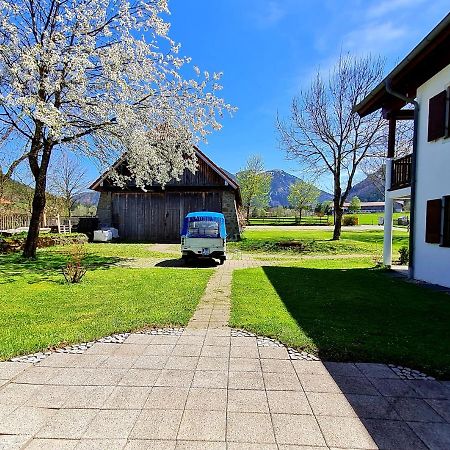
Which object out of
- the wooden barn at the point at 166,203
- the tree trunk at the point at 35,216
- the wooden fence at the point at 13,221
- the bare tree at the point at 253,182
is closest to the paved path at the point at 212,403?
the tree trunk at the point at 35,216

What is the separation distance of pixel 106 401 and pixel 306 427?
1714 mm

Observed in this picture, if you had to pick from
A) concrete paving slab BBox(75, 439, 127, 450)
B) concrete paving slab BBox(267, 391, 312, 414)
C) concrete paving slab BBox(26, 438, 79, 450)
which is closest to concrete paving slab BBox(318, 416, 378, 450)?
concrete paving slab BBox(267, 391, 312, 414)

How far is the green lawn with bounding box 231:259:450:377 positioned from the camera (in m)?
4.36

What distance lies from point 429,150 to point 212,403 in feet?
31.2

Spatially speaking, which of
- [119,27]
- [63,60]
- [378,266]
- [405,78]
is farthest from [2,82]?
[378,266]

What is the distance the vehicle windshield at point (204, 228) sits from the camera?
13521 mm

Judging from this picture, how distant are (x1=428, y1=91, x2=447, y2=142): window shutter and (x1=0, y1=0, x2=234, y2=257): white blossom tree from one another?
7705 mm

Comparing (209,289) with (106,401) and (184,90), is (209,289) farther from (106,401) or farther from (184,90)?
(184,90)

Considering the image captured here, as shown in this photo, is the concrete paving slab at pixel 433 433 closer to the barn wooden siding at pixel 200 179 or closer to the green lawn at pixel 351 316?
the green lawn at pixel 351 316

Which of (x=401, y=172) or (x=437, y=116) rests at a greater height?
(x=437, y=116)

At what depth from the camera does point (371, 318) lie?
5.94m

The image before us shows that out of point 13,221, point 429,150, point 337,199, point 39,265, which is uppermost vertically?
point 429,150

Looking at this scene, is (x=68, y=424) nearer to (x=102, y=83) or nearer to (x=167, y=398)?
(x=167, y=398)

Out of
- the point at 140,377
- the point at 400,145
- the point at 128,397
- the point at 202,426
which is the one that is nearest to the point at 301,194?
the point at 400,145
